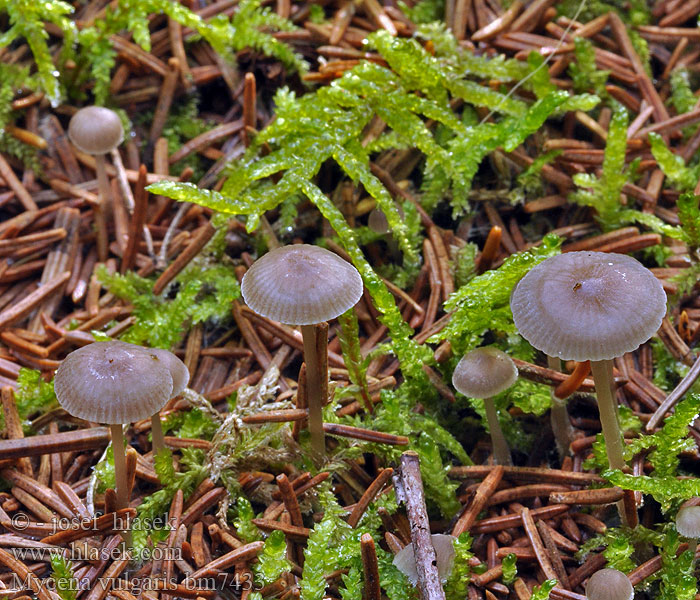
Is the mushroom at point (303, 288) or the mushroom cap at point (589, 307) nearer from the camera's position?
the mushroom cap at point (589, 307)

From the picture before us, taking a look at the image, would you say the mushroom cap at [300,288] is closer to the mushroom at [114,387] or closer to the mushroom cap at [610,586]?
the mushroom at [114,387]

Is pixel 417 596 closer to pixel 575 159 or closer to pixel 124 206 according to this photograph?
pixel 575 159

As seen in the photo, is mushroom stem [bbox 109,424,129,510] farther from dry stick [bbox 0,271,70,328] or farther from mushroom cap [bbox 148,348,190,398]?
dry stick [bbox 0,271,70,328]

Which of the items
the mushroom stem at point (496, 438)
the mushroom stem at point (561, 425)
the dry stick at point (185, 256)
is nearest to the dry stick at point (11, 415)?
the dry stick at point (185, 256)

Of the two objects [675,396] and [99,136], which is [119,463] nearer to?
[99,136]

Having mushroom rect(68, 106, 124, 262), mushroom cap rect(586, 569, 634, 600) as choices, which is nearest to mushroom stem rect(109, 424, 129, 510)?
mushroom rect(68, 106, 124, 262)

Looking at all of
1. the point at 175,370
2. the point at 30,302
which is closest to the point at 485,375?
the point at 175,370
